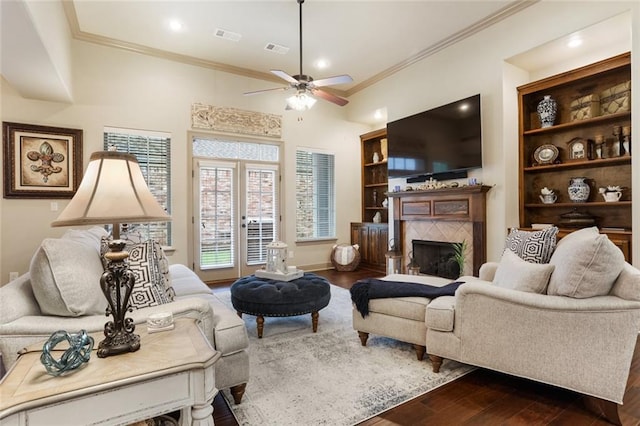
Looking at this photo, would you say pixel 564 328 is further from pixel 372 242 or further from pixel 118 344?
pixel 372 242

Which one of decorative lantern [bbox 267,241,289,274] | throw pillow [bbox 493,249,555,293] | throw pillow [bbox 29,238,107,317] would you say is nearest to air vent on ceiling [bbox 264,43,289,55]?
decorative lantern [bbox 267,241,289,274]

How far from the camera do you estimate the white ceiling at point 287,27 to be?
379cm

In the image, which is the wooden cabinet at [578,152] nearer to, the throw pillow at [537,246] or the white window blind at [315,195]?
the throw pillow at [537,246]

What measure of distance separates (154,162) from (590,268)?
208 inches

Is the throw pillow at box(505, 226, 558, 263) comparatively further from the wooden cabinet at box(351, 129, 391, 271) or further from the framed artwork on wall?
the framed artwork on wall

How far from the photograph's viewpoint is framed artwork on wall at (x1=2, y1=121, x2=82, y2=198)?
4008mm

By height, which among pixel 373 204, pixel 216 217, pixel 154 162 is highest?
pixel 154 162

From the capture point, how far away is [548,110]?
12.8ft

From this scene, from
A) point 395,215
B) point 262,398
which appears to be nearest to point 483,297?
point 262,398

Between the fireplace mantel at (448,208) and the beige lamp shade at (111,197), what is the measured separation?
3933mm

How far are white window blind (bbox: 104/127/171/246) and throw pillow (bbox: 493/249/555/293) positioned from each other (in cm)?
460

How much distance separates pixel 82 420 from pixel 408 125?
5.03 m

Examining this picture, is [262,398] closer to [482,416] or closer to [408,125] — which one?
[482,416]

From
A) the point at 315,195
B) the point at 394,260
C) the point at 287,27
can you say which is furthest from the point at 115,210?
the point at 315,195
